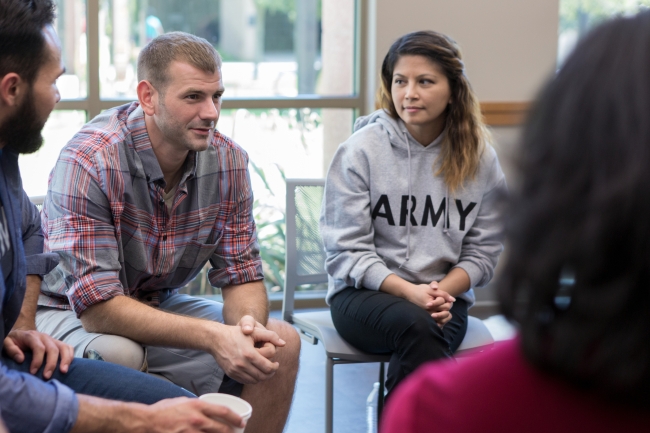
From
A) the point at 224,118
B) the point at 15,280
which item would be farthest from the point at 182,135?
the point at 224,118

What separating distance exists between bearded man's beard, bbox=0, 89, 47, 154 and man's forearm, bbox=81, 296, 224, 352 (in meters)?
0.55

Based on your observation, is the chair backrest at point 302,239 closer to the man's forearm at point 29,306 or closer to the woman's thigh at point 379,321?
the woman's thigh at point 379,321

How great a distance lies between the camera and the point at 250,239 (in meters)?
2.22

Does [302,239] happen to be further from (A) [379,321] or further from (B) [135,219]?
(B) [135,219]

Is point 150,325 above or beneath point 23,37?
beneath

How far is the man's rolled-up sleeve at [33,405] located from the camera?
1275 mm

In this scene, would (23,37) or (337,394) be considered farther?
(337,394)

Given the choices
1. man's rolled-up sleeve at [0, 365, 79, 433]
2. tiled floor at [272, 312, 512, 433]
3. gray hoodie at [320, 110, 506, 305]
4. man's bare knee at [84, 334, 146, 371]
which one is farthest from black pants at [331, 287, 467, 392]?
man's rolled-up sleeve at [0, 365, 79, 433]

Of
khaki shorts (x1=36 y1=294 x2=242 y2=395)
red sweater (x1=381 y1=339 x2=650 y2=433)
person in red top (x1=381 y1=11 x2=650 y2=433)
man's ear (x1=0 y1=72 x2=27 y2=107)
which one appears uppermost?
man's ear (x1=0 y1=72 x2=27 y2=107)

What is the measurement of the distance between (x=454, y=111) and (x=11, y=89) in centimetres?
147

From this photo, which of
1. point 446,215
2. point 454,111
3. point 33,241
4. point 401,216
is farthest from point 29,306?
point 454,111

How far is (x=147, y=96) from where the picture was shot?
2.14 meters

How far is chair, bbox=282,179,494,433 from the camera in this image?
7.41 feet

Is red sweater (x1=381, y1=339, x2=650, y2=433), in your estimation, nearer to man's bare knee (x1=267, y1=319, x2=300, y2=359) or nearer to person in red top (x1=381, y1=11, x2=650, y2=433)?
person in red top (x1=381, y1=11, x2=650, y2=433)
